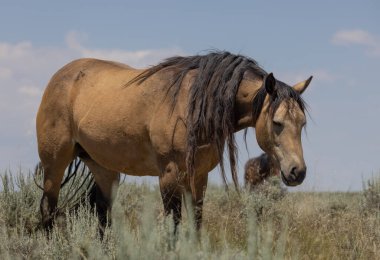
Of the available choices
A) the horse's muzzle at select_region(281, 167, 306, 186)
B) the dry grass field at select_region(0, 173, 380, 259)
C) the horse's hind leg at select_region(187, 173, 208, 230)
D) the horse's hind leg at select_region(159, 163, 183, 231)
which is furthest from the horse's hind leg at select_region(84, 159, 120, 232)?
the horse's muzzle at select_region(281, 167, 306, 186)

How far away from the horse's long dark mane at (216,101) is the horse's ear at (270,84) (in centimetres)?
7

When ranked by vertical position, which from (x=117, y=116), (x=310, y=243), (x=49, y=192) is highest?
(x=117, y=116)

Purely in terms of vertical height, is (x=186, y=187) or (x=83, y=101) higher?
(x=83, y=101)

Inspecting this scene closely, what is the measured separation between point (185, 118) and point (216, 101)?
1.06ft

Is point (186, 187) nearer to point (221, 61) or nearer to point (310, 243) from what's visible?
point (221, 61)

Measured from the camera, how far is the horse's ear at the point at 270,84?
5879 millimetres

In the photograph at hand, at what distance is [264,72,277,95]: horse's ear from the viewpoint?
5879 millimetres

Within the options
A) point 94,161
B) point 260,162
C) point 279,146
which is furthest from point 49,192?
point 260,162

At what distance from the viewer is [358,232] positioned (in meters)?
7.50

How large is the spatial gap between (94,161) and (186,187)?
205 centimetres

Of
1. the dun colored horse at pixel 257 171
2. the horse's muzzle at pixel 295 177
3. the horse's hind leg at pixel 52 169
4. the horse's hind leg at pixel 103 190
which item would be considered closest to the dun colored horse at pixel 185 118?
the horse's muzzle at pixel 295 177

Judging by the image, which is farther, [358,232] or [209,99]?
[358,232]

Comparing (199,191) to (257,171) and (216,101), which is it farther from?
(257,171)

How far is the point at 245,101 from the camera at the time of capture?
6180mm
